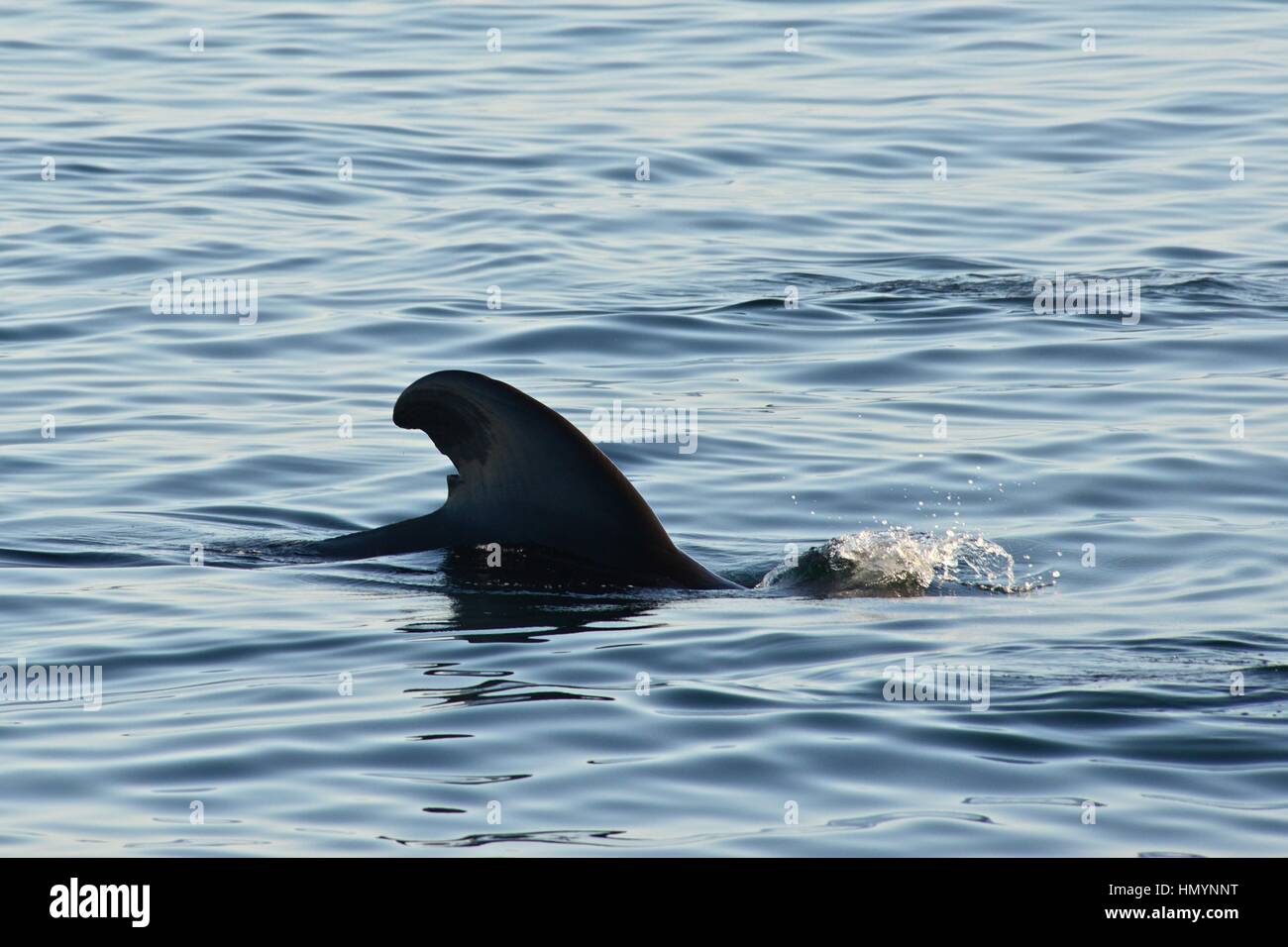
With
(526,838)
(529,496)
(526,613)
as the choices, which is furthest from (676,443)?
(526,838)

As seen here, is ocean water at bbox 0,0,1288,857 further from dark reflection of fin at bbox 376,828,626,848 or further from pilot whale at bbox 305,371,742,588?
pilot whale at bbox 305,371,742,588

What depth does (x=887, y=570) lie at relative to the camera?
10727 mm

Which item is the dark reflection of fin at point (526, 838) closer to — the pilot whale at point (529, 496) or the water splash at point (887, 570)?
the pilot whale at point (529, 496)

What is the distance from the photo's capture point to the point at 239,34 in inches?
1323

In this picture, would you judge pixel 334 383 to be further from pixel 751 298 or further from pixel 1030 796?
pixel 1030 796

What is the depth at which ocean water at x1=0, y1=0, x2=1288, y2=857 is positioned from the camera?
746 cm

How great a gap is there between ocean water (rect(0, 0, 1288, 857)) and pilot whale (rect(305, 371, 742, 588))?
18cm

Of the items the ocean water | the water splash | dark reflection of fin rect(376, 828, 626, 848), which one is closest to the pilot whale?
the ocean water

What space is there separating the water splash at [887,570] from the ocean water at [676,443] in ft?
0.13

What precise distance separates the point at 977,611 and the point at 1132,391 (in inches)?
228

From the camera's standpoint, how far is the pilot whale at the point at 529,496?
31.3 ft

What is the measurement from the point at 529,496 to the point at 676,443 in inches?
180

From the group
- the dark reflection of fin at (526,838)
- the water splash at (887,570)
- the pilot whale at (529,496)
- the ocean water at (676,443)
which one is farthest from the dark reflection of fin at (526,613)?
the dark reflection of fin at (526,838)

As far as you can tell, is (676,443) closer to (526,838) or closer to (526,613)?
(526,613)
